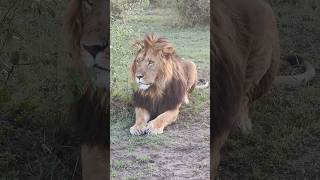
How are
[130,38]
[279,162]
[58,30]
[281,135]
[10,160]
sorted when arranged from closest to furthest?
[130,38]
[10,160]
[279,162]
[281,135]
[58,30]

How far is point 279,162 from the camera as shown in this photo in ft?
15.3

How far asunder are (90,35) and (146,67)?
525 millimetres

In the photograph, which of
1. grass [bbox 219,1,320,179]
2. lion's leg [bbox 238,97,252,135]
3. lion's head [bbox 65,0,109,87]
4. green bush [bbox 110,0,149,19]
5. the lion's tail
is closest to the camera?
green bush [bbox 110,0,149,19]

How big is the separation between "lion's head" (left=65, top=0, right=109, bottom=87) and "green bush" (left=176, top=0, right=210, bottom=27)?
0.34m

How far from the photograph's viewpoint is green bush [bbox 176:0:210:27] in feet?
9.12

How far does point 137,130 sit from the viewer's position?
9.17 ft

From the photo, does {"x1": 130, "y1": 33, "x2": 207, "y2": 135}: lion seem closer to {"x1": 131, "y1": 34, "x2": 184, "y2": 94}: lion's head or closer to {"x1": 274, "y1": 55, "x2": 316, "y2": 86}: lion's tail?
{"x1": 131, "y1": 34, "x2": 184, "y2": 94}: lion's head

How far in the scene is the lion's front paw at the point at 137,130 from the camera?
278cm

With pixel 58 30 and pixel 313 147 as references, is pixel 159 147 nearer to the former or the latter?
pixel 313 147

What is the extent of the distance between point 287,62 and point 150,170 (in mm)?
3907

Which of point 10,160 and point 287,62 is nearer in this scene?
point 10,160

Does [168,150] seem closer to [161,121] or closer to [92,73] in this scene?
[161,121]

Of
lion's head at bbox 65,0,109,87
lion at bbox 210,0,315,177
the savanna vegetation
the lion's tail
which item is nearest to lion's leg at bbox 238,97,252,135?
lion at bbox 210,0,315,177

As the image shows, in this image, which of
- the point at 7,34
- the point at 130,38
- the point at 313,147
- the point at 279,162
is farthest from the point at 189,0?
the point at 313,147
